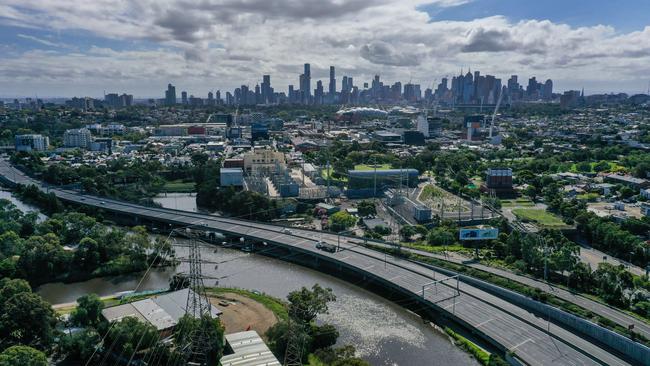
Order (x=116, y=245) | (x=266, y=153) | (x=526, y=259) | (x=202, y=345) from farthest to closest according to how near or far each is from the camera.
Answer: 1. (x=266, y=153)
2. (x=116, y=245)
3. (x=526, y=259)
4. (x=202, y=345)

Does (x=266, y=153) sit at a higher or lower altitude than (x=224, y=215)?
higher

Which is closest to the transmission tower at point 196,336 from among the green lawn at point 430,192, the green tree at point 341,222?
the green tree at point 341,222

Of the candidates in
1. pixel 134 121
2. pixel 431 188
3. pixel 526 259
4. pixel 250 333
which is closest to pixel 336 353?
pixel 250 333

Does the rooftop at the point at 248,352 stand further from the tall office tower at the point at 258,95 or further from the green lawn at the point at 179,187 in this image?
the tall office tower at the point at 258,95

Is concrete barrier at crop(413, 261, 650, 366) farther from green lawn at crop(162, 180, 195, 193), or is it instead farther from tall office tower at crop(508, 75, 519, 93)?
tall office tower at crop(508, 75, 519, 93)

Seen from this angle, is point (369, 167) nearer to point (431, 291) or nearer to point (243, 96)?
point (431, 291)

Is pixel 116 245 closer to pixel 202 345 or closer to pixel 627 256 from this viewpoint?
pixel 202 345
